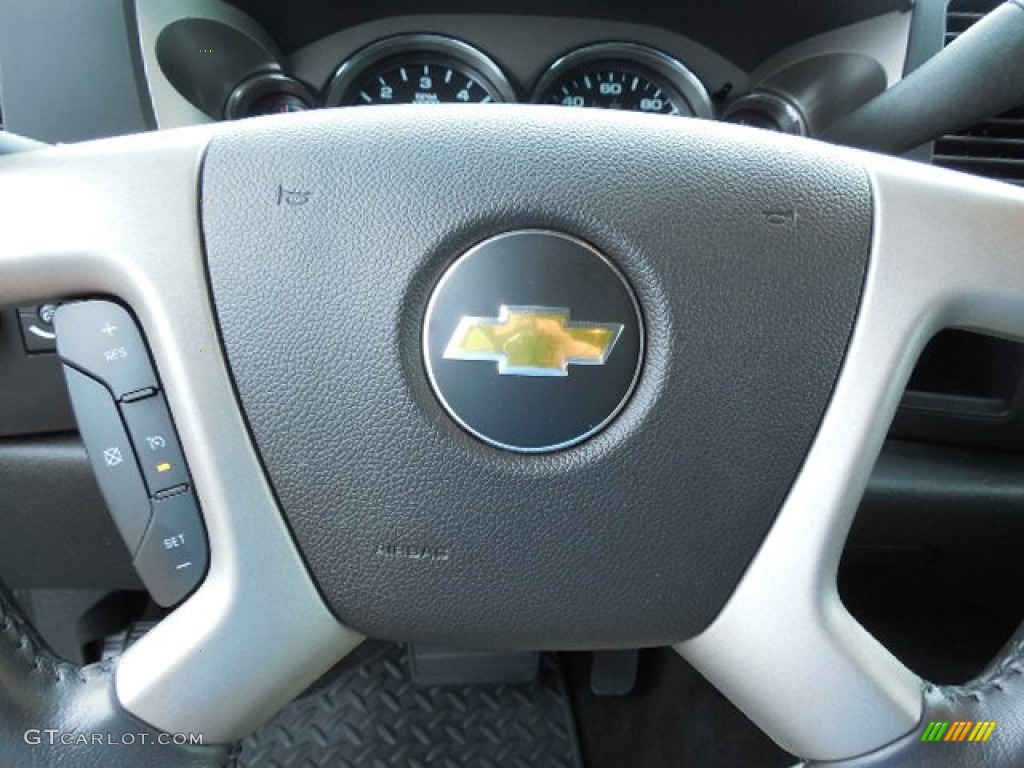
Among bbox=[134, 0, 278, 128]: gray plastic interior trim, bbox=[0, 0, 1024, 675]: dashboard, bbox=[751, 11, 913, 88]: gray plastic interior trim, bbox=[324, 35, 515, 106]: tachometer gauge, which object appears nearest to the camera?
bbox=[0, 0, 1024, 675]: dashboard

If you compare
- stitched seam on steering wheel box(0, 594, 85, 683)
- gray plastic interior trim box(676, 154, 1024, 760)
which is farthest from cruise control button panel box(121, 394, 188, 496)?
gray plastic interior trim box(676, 154, 1024, 760)

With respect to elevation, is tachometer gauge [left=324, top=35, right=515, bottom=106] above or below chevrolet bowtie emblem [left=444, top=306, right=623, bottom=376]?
below

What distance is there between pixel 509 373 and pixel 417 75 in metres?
0.99

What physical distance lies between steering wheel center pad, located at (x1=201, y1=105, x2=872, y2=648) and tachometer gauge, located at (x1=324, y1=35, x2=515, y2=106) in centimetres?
85

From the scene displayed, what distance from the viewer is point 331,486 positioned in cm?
67

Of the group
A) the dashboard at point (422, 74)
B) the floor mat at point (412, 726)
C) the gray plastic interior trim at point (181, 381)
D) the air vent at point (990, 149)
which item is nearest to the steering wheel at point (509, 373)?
the gray plastic interior trim at point (181, 381)

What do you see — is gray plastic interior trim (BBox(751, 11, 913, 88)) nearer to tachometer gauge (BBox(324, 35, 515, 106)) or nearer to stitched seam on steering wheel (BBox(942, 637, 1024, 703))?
tachometer gauge (BBox(324, 35, 515, 106))

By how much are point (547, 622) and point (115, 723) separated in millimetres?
284

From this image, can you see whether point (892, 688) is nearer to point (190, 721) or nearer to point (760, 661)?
point (760, 661)

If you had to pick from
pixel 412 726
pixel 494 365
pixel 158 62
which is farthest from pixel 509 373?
pixel 412 726

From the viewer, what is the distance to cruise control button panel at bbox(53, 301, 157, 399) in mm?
678

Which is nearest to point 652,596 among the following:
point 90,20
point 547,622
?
point 547,622

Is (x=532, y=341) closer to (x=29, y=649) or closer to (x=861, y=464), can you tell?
(x=861, y=464)

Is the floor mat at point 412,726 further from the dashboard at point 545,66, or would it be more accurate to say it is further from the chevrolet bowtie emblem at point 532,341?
the chevrolet bowtie emblem at point 532,341
